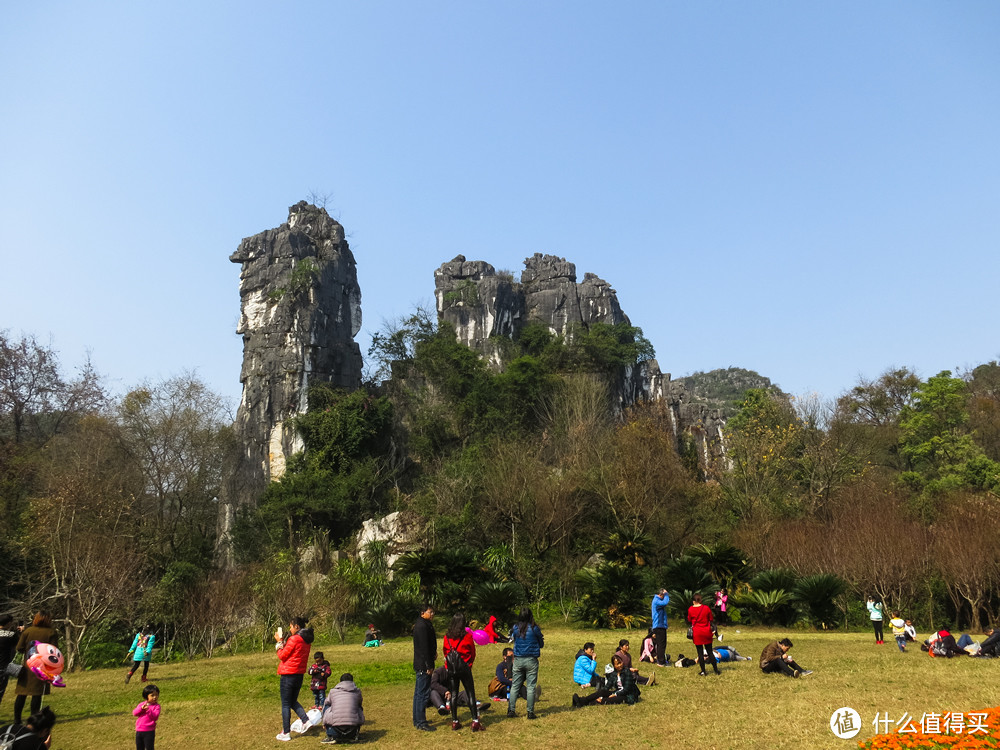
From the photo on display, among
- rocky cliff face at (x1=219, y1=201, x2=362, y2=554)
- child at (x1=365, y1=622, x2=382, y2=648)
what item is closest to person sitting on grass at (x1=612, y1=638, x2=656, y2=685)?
child at (x1=365, y1=622, x2=382, y2=648)

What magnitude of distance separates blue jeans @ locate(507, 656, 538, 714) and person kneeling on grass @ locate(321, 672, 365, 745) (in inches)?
81.8

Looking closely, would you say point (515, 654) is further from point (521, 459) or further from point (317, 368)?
point (317, 368)

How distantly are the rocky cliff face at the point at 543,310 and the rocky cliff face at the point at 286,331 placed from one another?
7.59 metres

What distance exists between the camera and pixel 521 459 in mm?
30156

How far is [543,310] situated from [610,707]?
40.6m

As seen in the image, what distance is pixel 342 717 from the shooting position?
29.3 ft

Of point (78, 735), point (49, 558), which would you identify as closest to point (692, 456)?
point (49, 558)

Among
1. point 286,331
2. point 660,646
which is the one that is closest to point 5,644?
point 660,646

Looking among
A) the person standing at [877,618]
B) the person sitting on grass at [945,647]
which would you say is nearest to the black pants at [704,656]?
the person sitting on grass at [945,647]

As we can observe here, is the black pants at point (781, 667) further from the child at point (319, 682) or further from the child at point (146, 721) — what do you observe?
the child at point (146, 721)

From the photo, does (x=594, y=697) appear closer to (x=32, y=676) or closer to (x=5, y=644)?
(x=32, y=676)

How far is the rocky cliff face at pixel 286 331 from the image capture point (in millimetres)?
37844

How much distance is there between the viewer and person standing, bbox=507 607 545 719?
363 inches

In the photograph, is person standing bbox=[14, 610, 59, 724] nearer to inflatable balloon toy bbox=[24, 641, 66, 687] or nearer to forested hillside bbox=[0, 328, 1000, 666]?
inflatable balloon toy bbox=[24, 641, 66, 687]
